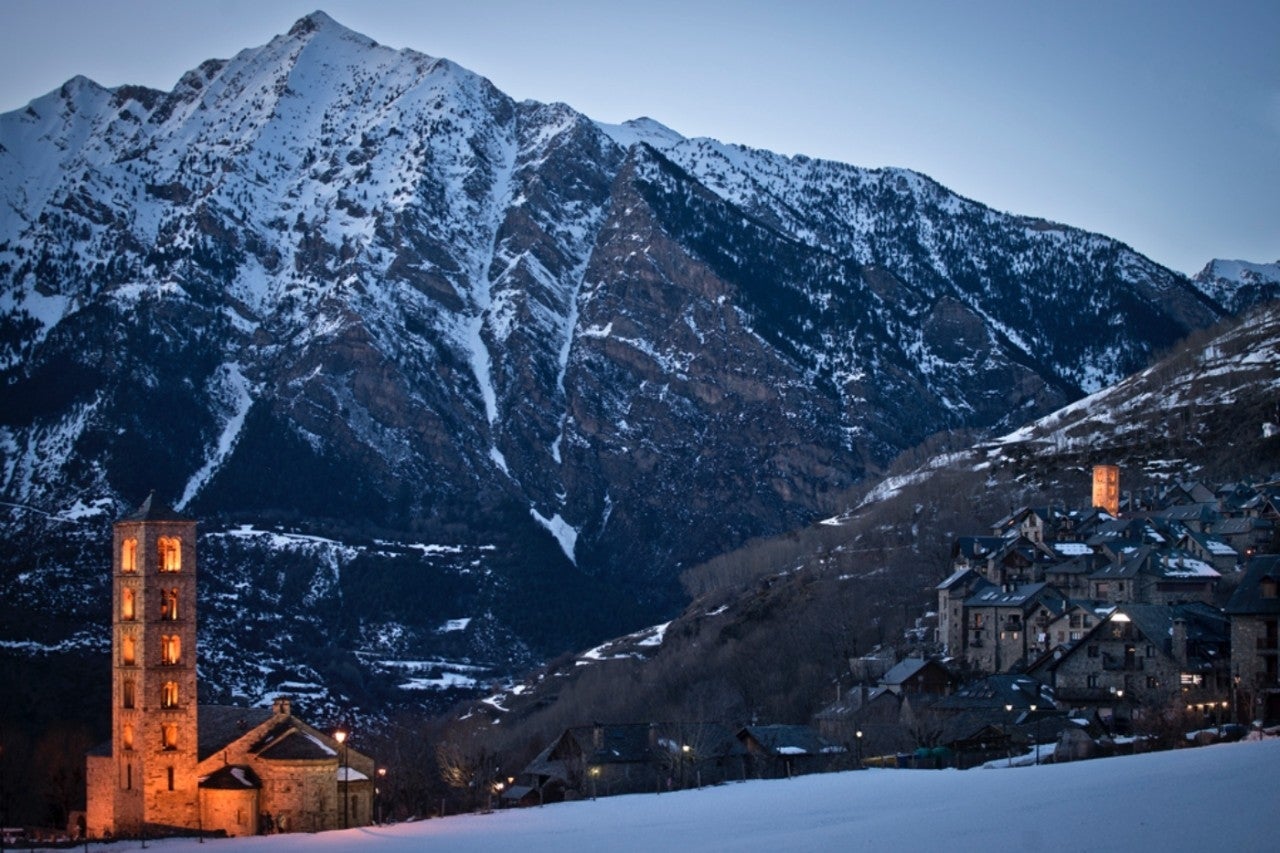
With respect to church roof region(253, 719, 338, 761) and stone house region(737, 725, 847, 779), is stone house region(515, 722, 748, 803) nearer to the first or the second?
stone house region(737, 725, 847, 779)

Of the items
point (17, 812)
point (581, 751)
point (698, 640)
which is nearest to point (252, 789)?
point (581, 751)

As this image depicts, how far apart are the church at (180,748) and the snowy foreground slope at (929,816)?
988cm

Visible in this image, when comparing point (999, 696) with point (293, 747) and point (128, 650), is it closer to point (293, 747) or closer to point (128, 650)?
point (293, 747)

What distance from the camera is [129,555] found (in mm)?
97562

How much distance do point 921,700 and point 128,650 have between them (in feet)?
161

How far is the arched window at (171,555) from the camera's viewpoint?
318 ft

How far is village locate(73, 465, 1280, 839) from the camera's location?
92.6m

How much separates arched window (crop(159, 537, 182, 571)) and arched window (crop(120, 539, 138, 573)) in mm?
1306

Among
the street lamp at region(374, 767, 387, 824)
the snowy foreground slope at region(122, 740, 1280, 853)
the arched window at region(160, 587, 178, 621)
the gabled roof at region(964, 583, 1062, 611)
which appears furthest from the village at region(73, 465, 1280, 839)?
the snowy foreground slope at region(122, 740, 1280, 853)

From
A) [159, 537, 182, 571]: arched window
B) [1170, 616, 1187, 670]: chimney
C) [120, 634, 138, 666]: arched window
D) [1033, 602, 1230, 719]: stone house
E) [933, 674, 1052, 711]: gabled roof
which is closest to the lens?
[120, 634, 138, 666]: arched window

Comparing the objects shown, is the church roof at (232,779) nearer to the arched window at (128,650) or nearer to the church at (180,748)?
the church at (180,748)

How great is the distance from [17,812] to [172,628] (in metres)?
29.4

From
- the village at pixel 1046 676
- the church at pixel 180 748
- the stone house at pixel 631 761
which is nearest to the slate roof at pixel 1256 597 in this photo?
the village at pixel 1046 676

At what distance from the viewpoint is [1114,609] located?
384 ft
